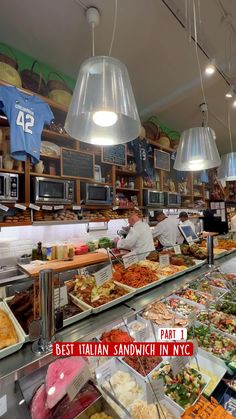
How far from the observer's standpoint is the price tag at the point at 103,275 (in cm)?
132

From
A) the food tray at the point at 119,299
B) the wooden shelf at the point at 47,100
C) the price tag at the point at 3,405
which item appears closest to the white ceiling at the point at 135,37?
the wooden shelf at the point at 47,100

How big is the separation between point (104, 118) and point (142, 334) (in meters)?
1.52

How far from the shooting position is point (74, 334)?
998 mm

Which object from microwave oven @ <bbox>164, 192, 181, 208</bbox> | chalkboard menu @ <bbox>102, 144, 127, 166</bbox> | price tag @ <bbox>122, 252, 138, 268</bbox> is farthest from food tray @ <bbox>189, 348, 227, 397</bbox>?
microwave oven @ <bbox>164, 192, 181, 208</bbox>

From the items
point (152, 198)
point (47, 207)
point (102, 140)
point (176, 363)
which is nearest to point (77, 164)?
point (47, 207)

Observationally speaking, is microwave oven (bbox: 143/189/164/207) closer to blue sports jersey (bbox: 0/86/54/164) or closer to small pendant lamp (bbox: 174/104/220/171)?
small pendant lamp (bbox: 174/104/220/171)

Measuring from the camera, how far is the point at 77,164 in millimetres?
3580

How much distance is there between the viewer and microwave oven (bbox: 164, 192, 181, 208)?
17.6 ft

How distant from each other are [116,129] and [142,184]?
126 inches

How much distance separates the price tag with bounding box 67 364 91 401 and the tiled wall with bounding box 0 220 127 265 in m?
2.66

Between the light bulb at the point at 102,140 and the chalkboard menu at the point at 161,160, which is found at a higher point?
the chalkboard menu at the point at 161,160

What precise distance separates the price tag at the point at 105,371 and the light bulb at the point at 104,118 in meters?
1.58

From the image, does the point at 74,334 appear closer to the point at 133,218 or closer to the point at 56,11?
the point at 133,218

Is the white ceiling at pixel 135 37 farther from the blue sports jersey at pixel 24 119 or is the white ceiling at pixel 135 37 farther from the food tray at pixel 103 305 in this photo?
the food tray at pixel 103 305
